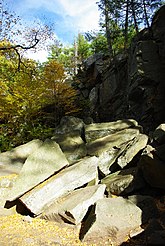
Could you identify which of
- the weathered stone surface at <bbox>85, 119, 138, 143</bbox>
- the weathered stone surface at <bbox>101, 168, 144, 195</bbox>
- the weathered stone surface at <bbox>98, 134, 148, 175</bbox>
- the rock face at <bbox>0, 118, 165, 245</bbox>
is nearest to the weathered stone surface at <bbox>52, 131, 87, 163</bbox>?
the rock face at <bbox>0, 118, 165, 245</bbox>

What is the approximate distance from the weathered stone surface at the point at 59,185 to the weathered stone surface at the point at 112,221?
Result: 111 cm

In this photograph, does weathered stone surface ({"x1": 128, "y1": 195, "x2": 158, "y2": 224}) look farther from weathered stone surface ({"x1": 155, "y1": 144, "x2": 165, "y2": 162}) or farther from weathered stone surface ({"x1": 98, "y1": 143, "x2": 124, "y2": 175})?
weathered stone surface ({"x1": 98, "y1": 143, "x2": 124, "y2": 175})

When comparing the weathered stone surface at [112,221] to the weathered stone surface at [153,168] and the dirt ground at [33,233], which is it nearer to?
the dirt ground at [33,233]

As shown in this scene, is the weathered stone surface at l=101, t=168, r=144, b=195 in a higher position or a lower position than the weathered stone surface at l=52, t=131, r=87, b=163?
lower

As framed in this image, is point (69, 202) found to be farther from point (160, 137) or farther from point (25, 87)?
point (25, 87)

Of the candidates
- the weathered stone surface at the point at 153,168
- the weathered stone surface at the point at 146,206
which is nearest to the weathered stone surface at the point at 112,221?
the weathered stone surface at the point at 146,206

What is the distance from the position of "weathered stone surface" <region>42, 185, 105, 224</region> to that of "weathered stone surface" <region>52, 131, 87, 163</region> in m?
1.77

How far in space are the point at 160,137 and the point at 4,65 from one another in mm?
11971

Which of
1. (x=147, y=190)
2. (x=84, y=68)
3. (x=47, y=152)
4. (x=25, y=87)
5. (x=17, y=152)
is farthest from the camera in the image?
(x=84, y=68)

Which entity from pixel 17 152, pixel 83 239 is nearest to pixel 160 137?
pixel 83 239

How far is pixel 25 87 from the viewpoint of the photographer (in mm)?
10828

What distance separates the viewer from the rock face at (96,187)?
15.9 feet

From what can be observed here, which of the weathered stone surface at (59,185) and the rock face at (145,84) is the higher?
the rock face at (145,84)

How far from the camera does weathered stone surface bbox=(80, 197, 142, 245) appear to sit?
453 centimetres
